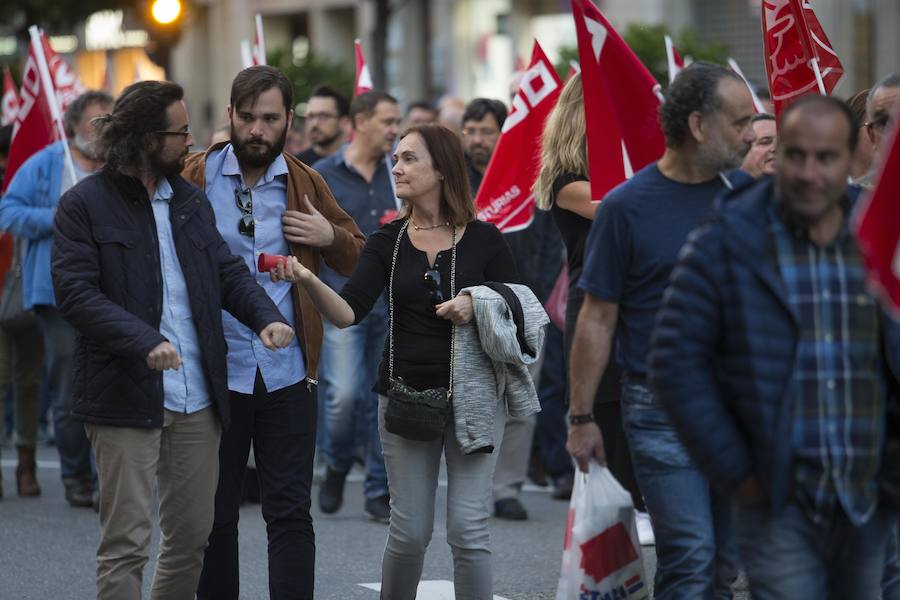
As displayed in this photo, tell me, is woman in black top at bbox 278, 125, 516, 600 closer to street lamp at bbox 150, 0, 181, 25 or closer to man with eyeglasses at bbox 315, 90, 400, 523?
man with eyeglasses at bbox 315, 90, 400, 523

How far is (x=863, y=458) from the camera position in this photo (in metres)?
3.88

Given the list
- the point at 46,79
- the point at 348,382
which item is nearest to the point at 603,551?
the point at 348,382

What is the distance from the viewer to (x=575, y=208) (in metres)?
6.64

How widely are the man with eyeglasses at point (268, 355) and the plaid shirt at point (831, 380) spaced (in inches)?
95.4

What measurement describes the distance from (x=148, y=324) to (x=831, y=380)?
2272mm

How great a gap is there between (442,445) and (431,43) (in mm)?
28029

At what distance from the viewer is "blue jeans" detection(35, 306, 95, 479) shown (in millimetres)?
9195

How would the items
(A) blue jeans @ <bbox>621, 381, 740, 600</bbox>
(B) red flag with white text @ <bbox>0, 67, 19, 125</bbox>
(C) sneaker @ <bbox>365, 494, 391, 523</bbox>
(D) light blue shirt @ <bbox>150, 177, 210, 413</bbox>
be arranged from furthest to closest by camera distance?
(B) red flag with white text @ <bbox>0, 67, 19, 125</bbox>
(C) sneaker @ <bbox>365, 494, 391, 523</bbox>
(D) light blue shirt @ <bbox>150, 177, 210, 413</bbox>
(A) blue jeans @ <bbox>621, 381, 740, 600</bbox>

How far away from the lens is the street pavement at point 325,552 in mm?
7125

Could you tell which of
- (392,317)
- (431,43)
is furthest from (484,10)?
(392,317)

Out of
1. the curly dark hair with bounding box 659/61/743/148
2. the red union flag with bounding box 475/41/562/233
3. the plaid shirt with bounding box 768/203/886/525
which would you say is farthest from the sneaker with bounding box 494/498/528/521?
the plaid shirt with bounding box 768/203/886/525

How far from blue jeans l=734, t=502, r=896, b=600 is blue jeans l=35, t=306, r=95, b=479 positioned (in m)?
5.83

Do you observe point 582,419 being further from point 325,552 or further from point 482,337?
point 325,552

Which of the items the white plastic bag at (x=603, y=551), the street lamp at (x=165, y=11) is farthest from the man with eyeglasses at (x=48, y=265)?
the street lamp at (x=165, y=11)
